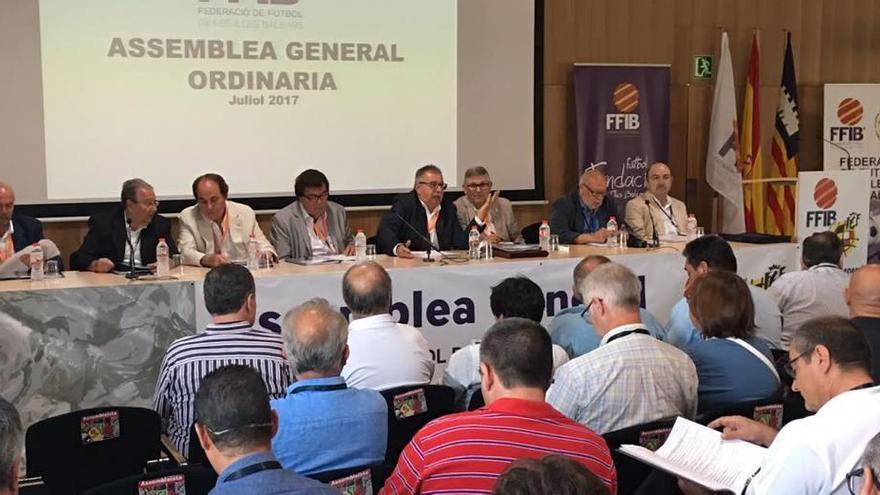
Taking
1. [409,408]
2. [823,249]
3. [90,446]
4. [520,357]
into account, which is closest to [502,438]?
[520,357]

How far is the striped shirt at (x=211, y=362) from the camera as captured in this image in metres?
3.05

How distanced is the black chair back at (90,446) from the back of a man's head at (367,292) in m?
0.86

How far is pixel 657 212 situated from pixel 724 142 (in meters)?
1.90

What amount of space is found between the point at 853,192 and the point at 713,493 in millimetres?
5278

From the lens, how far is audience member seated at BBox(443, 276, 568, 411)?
329cm

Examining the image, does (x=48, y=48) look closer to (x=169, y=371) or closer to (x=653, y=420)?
(x=169, y=371)

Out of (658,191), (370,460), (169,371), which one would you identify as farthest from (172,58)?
(370,460)

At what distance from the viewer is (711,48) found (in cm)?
841

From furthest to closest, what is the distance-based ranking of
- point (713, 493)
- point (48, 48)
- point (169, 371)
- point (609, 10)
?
point (609, 10)
point (48, 48)
point (169, 371)
point (713, 493)

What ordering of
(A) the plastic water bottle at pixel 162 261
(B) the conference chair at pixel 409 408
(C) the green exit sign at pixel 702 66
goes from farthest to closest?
(C) the green exit sign at pixel 702 66
(A) the plastic water bottle at pixel 162 261
(B) the conference chair at pixel 409 408

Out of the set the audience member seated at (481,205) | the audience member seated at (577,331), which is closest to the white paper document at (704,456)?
the audience member seated at (577,331)

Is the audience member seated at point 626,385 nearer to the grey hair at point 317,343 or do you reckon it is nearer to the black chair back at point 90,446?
the grey hair at point 317,343

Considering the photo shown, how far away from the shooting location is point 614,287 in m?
2.96

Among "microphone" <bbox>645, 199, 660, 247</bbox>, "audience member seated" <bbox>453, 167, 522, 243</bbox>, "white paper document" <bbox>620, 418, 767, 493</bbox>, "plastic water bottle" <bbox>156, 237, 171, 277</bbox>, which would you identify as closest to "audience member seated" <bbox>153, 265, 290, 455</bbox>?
→ "white paper document" <bbox>620, 418, 767, 493</bbox>
